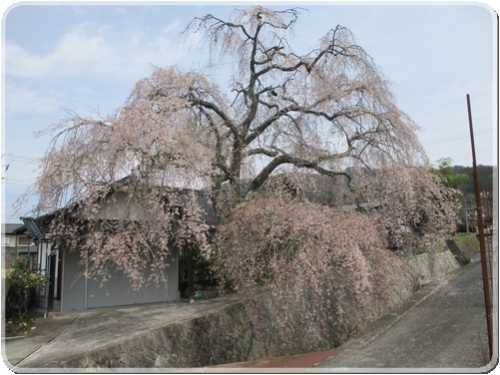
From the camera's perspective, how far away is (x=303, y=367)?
662 cm

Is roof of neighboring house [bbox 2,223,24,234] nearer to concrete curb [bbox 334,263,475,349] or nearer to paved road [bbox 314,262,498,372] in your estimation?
paved road [bbox 314,262,498,372]

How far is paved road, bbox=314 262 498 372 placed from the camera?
6312 millimetres

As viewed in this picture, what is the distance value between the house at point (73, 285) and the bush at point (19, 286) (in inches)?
21.3

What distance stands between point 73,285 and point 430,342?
8385mm

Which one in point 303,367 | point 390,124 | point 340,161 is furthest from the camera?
point 340,161

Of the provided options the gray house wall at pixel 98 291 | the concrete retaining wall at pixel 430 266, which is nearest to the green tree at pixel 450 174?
the concrete retaining wall at pixel 430 266

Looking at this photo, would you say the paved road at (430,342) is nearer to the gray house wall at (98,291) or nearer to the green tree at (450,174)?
the gray house wall at (98,291)

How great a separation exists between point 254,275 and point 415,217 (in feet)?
14.9

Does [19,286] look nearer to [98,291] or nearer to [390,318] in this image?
[98,291]

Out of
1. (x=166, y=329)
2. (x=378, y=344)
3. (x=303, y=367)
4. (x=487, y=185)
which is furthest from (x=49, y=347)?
(x=487, y=185)

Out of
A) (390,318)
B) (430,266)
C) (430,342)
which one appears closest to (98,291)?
(390,318)

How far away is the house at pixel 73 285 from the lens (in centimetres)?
949

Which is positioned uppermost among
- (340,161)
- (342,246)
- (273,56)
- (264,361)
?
(273,56)

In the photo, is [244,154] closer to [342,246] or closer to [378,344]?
[342,246]
